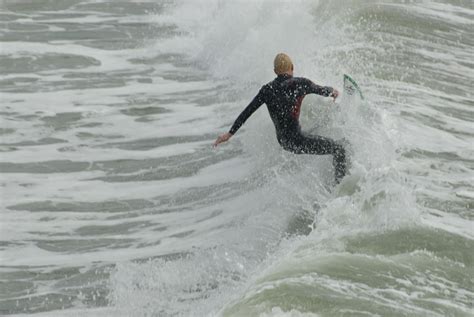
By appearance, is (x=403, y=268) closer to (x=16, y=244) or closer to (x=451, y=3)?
(x=16, y=244)

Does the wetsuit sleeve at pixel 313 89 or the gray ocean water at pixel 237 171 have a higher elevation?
the wetsuit sleeve at pixel 313 89

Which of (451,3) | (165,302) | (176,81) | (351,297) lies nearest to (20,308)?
(165,302)

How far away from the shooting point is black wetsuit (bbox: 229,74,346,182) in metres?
10.2

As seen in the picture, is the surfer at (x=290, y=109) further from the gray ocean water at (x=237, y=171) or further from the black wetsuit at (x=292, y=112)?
the gray ocean water at (x=237, y=171)

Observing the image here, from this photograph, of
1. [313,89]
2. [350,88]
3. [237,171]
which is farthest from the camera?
[237,171]

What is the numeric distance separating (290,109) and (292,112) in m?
0.04

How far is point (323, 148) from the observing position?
10.3 meters

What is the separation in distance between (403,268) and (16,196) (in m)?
5.28

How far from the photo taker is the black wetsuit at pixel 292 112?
1022 cm

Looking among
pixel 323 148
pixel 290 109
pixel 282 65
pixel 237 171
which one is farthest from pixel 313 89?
pixel 237 171

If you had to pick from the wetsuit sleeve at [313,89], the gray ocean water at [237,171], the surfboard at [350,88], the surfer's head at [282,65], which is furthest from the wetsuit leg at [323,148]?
the surfboard at [350,88]

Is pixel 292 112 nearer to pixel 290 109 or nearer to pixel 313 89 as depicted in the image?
pixel 290 109

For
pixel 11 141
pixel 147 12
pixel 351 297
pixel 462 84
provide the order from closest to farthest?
pixel 351 297
pixel 11 141
pixel 462 84
pixel 147 12

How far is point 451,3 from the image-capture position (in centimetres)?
1870
